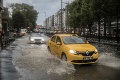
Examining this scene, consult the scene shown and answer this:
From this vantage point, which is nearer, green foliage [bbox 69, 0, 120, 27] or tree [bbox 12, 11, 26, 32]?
green foliage [bbox 69, 0, 120, 27]

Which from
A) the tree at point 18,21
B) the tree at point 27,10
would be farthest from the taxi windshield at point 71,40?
the tree at point 27,10

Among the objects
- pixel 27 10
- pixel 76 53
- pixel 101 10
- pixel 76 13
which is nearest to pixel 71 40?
pixel 76 53

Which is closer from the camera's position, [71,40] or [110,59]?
[71,40]

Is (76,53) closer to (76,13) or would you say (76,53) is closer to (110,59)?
(110,59)

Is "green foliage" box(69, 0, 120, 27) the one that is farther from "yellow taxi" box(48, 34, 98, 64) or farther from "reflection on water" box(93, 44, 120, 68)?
"yellow taxi" box(48, 34, 98, 64)

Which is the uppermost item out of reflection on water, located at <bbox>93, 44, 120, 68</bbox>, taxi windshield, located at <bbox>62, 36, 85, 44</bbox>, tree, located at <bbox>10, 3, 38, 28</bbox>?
tree, located at <bbox>10, 3, 38, 28</bbox>

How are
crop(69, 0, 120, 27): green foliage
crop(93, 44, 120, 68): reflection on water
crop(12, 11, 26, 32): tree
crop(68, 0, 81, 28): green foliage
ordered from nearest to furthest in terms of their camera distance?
crop(93, 44, 120, 68): reflection on water < crop(69, 0, 120, 27): green foliage < crop(68, 0, 81, 28): green foliage < crop(12, 11, 26, 32): tree

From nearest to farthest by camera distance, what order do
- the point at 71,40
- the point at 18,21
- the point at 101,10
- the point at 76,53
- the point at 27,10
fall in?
the point at 76,53 → the point at 71,40 → the point at 101,10 → the point at 18,21 → the point at 27,10

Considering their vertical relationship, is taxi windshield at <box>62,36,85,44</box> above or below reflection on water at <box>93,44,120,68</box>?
above

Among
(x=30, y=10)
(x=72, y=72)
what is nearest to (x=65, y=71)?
(x=72, y=72)

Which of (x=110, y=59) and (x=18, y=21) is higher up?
(x=18, y=21)

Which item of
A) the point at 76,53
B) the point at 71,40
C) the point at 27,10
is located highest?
the point at 27,10

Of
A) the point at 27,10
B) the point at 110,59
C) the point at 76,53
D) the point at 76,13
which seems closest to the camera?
the point at 76,53

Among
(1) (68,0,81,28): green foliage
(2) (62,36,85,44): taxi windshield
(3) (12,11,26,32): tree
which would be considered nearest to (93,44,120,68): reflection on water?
(2) (62,36,85,44): taxi windshield
